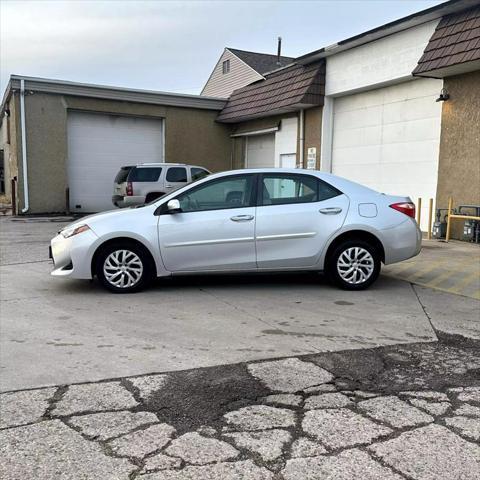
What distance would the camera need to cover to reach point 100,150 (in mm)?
20031

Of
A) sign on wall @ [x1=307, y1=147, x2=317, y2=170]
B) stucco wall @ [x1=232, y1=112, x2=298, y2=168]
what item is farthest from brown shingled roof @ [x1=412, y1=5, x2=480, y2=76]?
stucco wall @ [x1=232, y1=112, x2=298, y2=168]

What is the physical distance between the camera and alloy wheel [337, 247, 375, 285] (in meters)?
7.18

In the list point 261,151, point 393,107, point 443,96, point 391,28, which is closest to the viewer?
point 443,96

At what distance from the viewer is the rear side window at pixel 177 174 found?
1670 cm

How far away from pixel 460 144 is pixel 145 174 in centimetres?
913

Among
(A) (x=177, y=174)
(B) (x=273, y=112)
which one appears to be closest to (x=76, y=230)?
(A) (x=177, y=174)

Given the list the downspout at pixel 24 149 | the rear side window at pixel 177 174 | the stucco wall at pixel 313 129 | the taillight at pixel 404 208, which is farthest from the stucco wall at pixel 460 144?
the downspout at pixel 24 149

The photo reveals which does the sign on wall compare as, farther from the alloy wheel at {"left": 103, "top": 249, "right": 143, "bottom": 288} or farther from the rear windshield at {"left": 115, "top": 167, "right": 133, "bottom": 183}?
the alloy wheel at {"left": 103, "top": 249, "right": 143, "bottom": 288}

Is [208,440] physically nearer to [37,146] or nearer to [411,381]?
[411,381]

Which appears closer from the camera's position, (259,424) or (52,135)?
(259,424)

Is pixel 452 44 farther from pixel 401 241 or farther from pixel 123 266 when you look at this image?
pixel 123 266

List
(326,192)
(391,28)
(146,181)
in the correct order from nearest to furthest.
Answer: (326,192) < (391,28) < (146,181)

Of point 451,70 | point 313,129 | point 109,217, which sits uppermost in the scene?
point 451,70

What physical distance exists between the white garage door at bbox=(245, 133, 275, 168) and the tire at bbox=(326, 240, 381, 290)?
1285 cm
